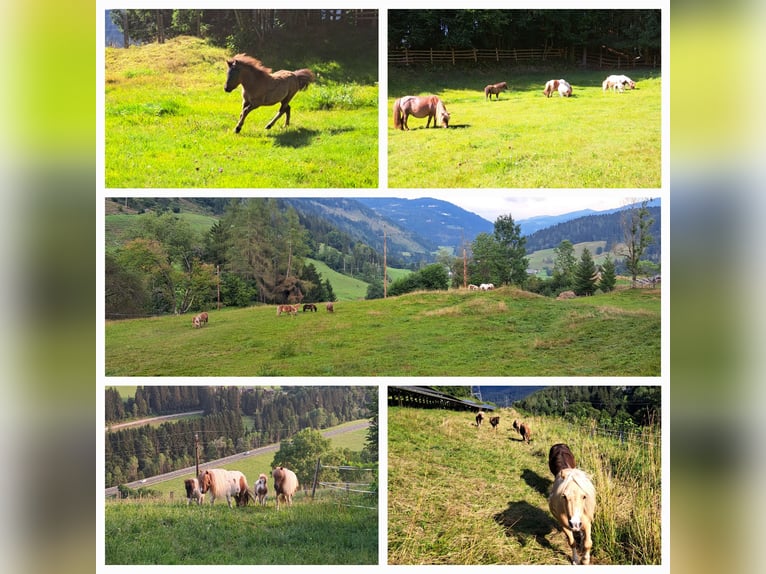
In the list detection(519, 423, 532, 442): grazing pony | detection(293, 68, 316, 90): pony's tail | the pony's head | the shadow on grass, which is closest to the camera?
the pony's head

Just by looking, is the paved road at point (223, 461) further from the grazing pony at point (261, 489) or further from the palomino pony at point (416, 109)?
the palomino pony at point (416, 109)

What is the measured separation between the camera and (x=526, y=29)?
16.8 feet

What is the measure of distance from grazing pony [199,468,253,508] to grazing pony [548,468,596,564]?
7.25ft

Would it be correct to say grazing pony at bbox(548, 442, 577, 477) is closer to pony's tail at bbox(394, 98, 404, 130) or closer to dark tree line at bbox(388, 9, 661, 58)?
pony's tail at bbox(394, 98, 404, 130)

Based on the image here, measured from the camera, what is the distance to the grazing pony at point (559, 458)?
4973 millimetres

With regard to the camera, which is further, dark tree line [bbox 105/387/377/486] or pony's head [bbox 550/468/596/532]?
dark tree line [bbox 105/387/377/486]

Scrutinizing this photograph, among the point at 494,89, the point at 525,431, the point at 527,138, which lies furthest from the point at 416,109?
the point at 525,431

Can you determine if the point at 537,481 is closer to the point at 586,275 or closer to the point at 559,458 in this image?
the point at 559,458

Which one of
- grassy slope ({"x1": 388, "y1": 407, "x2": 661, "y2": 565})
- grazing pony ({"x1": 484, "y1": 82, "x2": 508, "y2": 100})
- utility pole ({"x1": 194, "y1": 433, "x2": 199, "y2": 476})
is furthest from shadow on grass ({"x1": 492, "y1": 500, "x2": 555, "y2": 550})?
grazing pony ({"x1": 484, "y1": 82, "x2": 508, "y2": 100})

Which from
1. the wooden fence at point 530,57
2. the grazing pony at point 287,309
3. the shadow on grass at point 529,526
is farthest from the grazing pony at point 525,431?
the wooden fence at point 530,57

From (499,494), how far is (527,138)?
2581mm

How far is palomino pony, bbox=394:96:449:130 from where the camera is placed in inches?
202

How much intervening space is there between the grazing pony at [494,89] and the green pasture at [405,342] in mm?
1544
